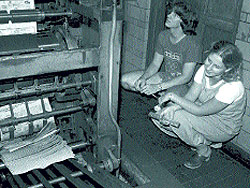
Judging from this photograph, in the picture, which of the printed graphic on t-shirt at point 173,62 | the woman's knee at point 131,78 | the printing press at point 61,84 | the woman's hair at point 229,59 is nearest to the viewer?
the printing press at point 61,84

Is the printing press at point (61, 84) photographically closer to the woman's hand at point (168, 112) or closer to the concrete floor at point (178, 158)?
the concrete floor at point (178, 158)

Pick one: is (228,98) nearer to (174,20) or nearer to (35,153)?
(174,20)

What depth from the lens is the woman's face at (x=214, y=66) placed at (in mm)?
2445

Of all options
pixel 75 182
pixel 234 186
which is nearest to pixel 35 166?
pixel 75 182

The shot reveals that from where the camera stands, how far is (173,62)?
11.3ft

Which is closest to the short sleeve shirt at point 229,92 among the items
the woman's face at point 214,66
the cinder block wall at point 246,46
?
the woman's face at point 214,66

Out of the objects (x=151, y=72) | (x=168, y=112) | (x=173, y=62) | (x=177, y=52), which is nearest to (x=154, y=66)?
(x=151, y=72)

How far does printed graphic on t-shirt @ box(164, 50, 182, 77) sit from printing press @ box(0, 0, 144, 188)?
1611mm

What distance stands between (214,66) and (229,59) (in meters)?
0.13

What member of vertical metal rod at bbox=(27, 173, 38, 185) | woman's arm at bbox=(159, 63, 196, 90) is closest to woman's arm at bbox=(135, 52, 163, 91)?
woman's arm at bbox=(159, 63, 196, 90)

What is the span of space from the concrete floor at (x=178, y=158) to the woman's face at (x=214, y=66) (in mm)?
885

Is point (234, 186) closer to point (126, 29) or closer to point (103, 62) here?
point (103, 62)

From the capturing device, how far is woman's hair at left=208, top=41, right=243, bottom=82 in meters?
2.43

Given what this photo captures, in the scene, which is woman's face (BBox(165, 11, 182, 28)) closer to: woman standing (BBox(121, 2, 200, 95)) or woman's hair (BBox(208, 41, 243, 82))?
woman standing (BBox(121, 2, 200, 95))
